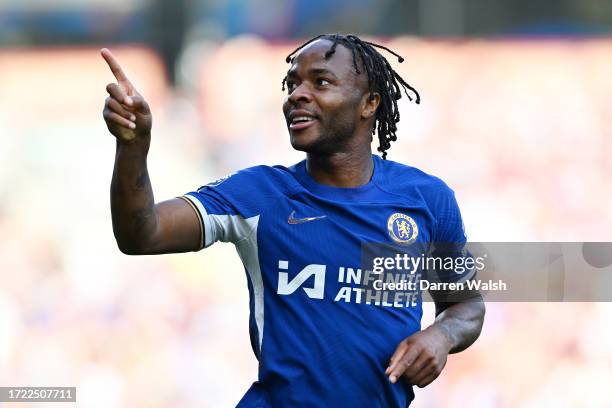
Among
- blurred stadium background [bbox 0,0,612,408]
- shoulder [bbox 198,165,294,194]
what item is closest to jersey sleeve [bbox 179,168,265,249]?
shoulder [bbox 198,165,294,194]

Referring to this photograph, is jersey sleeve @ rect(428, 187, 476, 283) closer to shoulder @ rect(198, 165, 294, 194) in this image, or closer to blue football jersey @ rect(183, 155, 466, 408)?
blue football jersey @ rect(183, 155, 466, 408)

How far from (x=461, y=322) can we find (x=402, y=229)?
0.43 metres

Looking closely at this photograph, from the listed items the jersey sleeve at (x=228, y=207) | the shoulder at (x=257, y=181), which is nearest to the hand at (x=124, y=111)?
the jersey sleeve at (x=228, y=207)

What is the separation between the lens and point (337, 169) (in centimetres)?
405

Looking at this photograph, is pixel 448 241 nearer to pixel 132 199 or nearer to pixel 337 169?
pixel 337 169

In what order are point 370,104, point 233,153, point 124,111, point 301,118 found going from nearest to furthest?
point 124,111 < point 301,118 < point 370,104 < point 233,153

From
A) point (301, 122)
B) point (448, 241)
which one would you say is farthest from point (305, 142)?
point (448, 241)

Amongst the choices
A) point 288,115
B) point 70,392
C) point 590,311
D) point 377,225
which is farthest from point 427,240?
point 590,311

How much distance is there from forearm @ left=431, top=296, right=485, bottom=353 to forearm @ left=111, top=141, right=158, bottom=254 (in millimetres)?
1116

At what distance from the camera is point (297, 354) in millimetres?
3727

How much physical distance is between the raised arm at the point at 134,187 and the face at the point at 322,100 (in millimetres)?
572

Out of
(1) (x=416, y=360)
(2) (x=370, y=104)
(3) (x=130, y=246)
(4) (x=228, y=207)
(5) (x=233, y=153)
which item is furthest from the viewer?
(5) (x=233, y=153)

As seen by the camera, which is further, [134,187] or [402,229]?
[402,229]

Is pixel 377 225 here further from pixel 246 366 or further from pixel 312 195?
pixel 246 366
